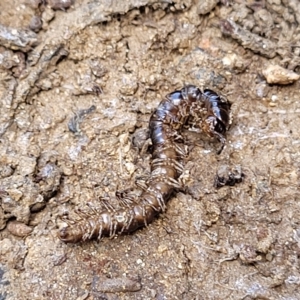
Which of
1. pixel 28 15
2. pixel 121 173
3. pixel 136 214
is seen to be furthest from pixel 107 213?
pixel 28 15

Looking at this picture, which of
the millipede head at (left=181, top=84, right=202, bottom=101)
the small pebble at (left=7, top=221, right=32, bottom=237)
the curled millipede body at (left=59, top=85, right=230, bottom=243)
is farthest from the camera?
the millipede head at (left=181, top=84, right=202, bottom=101)

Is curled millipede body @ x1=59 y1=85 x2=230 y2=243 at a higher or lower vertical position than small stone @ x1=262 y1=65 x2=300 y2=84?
lower

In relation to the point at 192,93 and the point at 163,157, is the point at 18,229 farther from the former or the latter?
the point at 192,93

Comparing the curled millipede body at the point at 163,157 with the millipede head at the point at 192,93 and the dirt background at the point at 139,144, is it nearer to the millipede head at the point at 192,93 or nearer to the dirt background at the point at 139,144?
the millipede head at the point at 192,93

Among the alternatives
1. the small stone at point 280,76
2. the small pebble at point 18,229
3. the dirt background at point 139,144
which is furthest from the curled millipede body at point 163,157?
the small stone at point 280,76

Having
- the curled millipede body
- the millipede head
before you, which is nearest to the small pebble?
the curled millipede body

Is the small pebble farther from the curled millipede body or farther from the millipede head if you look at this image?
the millipede head
